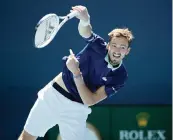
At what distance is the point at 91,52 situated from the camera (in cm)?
448

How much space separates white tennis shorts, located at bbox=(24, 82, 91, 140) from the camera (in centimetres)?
455

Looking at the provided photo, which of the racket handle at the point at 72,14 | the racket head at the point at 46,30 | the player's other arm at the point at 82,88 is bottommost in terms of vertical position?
the player's other arm at the point at 82,88

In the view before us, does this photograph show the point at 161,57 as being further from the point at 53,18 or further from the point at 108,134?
the point at 53,18

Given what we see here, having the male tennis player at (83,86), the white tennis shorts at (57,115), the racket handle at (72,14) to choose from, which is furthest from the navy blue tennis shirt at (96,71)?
the racket handle at (72,14)

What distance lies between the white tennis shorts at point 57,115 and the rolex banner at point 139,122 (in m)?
1.94

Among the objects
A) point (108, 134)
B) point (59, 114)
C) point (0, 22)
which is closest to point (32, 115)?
point (59, 114)

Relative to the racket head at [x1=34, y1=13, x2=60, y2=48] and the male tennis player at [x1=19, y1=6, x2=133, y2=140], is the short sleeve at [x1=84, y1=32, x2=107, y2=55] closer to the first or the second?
the male tennis player at [x1=19, y1=6, x2=133, y2=140]

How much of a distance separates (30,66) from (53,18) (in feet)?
8.85

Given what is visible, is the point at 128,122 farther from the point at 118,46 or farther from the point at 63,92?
the point at 118,46

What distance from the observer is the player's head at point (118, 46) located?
4.31 m

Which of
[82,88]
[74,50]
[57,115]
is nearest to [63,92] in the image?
[57,115]

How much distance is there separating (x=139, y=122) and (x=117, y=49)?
2403mm

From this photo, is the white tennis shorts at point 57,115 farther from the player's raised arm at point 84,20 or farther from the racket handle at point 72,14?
the racket handle at point 72,14

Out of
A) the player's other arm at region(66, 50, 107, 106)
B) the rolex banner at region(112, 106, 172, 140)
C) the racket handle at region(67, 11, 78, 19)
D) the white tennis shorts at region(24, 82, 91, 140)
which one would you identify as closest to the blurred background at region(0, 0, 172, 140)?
the rolex banner at region(112, 106, 172, 140)
